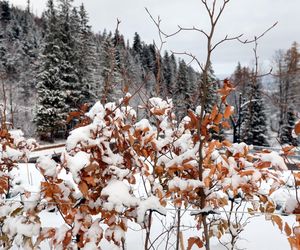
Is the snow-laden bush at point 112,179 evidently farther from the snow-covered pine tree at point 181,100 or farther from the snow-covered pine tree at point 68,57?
the snow-covered pine tree at point 68,57

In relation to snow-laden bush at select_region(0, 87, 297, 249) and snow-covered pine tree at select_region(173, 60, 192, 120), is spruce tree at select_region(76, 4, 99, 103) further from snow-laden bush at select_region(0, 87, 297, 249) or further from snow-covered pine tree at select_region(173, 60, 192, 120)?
snow-laden bush at select_region(0, 87, 297, 249)

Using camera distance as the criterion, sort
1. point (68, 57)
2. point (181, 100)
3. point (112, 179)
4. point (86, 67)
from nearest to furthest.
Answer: point (112, 179), point (181, 100), point (68, 57), point (86, 67)

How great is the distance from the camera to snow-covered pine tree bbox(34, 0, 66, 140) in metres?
21.0

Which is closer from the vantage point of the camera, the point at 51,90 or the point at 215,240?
the point at 215,240

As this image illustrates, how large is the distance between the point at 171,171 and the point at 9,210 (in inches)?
41.1

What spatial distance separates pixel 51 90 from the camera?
21438mm

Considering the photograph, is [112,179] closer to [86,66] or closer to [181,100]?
[181,100]

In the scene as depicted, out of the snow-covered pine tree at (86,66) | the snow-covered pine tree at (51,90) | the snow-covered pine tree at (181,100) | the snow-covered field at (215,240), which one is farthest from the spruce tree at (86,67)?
the snow-covered field at (215,240)

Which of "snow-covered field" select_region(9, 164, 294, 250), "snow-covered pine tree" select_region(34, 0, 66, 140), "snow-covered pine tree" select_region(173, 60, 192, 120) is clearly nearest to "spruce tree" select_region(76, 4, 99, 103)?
"snow-covered pine tree" select_region(34, 0, 66, 140)

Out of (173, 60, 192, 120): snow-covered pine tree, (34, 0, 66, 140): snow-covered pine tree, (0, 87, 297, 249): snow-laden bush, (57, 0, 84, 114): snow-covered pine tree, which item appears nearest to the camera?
(0, 87, 297, 249): snow-laden bush

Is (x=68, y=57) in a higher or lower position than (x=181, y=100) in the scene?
higher

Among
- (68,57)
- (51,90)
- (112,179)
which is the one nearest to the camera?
(112,179)

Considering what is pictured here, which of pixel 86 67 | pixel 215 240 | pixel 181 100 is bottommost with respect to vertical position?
pixel 215 240

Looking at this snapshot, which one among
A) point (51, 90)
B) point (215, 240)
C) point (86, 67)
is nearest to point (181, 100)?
point (215, 240)
